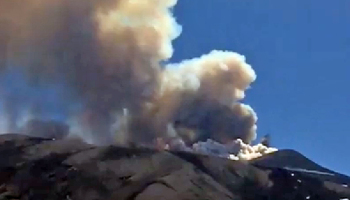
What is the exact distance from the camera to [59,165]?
146 metres

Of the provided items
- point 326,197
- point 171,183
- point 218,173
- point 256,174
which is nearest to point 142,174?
point 171,183

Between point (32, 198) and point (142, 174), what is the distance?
25.0m

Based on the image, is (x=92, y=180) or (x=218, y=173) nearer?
(x=92, y=180)

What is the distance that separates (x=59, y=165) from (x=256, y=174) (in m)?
49.3

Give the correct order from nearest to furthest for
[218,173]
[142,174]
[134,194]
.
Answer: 1. [134,194]
2. [142,174]
3. [218,173]

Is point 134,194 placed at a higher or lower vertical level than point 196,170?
lower

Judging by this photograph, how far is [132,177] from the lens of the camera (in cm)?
13600

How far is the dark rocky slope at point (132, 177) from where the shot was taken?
130625mm

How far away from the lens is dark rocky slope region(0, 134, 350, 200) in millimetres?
130625

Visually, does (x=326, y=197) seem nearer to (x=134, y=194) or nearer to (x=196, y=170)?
(x=196, y=170)

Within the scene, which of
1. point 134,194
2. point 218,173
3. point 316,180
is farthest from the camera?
point 316,180

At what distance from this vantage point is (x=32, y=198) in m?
129

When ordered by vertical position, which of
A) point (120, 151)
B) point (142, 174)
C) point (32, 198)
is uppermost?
point (120, 151)

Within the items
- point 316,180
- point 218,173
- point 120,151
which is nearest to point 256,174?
point 218,173
